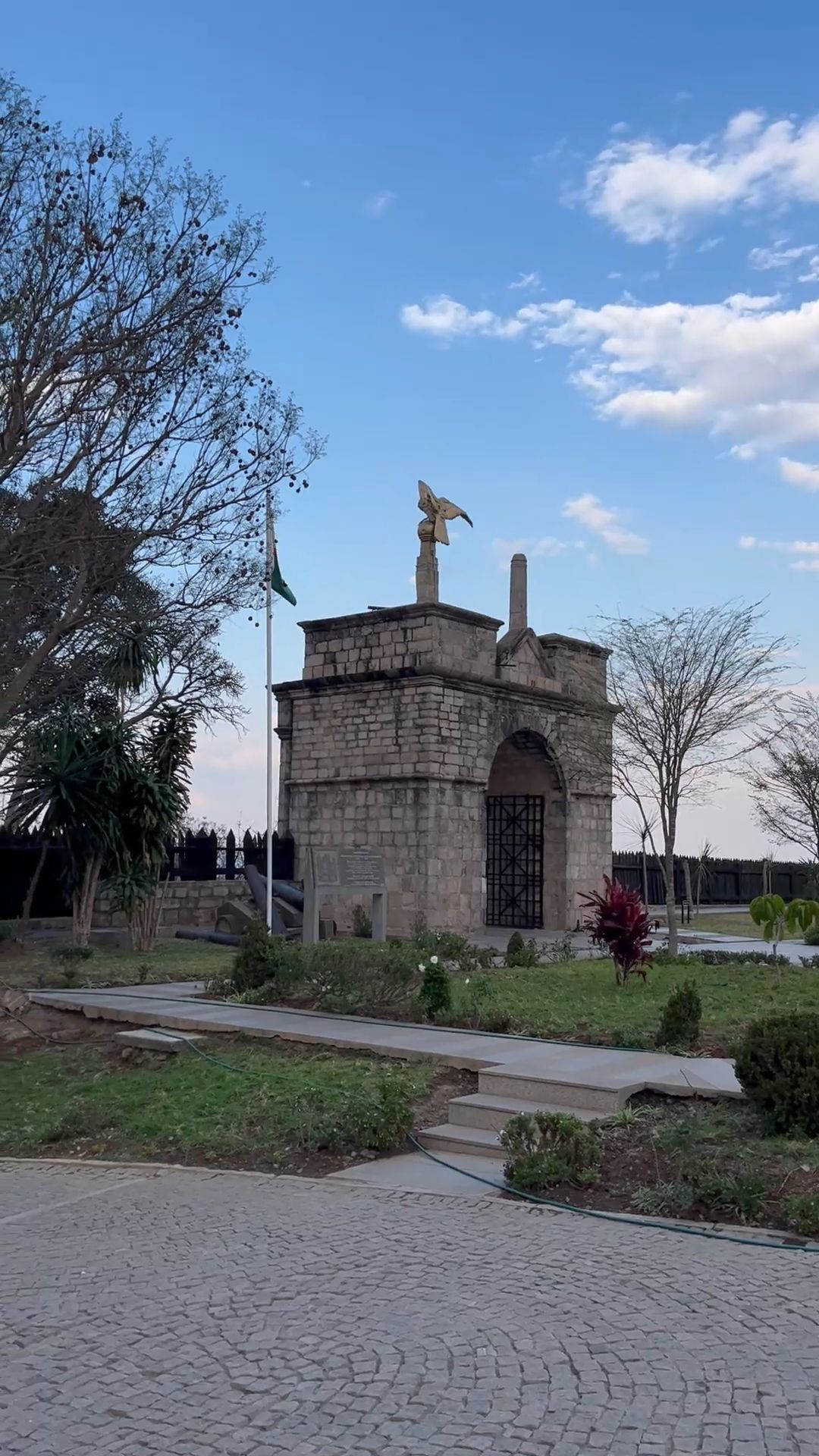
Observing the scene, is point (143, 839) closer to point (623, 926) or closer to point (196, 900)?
point (196, 900)

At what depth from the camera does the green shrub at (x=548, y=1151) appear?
6617 millimetres

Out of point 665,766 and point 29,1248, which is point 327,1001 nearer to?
point 29,1248

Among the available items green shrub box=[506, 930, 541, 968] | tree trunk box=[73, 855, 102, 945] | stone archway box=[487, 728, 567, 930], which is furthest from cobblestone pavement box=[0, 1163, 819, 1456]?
stone archway box=[487, 728, 567, 930]

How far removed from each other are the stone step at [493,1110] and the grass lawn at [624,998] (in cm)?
199

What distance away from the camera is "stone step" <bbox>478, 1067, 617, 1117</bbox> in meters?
7.86

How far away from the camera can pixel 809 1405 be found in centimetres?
392

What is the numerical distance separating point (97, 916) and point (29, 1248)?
14336 mm

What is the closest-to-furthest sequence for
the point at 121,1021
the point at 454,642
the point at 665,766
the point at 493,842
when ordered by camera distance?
the point at 121,1021
the point at 665,766
the point at 454,642
the point at 493,842

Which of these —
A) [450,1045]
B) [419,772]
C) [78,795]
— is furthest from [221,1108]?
[419,772]

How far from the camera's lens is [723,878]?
39.2m

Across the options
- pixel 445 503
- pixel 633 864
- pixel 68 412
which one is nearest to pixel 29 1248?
pixel 68 412

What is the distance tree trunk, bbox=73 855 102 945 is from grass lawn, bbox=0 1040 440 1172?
7.88m

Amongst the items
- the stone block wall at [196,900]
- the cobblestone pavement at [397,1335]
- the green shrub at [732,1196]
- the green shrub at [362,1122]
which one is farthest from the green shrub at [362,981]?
the stone block wall at [196,900]

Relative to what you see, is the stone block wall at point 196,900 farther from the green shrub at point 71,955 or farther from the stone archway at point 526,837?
the stone archway at point 526,837
